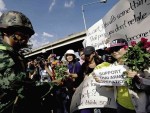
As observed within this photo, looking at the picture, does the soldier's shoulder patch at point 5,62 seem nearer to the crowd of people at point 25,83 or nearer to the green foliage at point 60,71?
the crowd of people at point 25,83

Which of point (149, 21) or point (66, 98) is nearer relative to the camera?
point (149, 21)

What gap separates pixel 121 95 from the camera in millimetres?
4602

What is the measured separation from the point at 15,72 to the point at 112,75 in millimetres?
1842

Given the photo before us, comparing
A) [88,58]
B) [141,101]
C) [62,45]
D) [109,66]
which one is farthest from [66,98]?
[62,45]

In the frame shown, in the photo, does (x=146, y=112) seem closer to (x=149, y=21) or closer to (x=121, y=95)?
(x=121, y=95)

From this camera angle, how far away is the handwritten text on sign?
4.47 m

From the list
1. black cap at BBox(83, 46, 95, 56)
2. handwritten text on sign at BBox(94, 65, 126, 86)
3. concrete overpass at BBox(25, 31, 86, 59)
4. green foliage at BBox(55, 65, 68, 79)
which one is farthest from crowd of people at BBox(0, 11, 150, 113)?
concrete overpass at BBox(25, 31, 86, 59)

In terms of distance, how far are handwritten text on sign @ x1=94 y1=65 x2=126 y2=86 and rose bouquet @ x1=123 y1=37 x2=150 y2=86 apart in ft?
1.32

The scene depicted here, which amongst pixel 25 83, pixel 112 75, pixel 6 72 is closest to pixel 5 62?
pixel 6 72

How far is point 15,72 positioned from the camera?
3258 millimetres

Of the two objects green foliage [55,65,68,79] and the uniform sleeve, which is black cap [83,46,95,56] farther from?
the uniform sleeve

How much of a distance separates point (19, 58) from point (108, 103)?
7.79 ft

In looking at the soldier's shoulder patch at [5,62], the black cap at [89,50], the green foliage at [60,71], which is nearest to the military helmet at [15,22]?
the soldier's shoulder patch at [5,62]

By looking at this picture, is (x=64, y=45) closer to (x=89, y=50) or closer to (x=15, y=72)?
(x=89, y=50)
